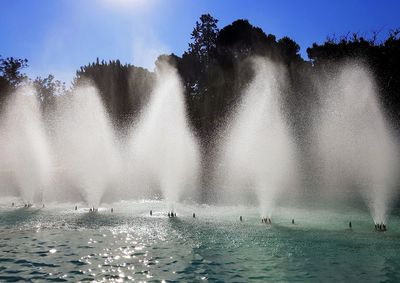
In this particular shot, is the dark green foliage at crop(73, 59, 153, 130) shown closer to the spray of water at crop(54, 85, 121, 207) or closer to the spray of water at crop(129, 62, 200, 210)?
the spray of water at crop(54, 85, 121, 207)

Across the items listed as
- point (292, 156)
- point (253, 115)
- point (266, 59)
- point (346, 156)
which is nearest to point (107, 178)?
point (253, 115)

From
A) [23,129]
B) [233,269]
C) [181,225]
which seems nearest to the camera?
[233,269]

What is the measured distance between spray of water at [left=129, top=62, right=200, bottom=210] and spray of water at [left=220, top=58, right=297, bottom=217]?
361cm

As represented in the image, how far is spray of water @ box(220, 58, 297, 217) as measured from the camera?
106 ft

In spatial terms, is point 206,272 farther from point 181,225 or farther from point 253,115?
point 253,115

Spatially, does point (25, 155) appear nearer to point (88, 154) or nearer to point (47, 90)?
point (88, 154)

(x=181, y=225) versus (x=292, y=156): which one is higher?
(x=292, y=156)

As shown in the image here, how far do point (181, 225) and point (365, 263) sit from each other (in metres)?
6.65

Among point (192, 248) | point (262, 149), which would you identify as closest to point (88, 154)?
point (262, 149)

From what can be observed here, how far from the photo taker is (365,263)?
9.81 meters

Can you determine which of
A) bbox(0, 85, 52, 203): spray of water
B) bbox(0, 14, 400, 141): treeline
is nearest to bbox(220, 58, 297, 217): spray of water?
bbox(0, 14, 400, 141): treeline

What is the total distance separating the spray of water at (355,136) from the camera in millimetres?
33500

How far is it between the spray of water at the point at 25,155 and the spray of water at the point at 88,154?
6.68 ft

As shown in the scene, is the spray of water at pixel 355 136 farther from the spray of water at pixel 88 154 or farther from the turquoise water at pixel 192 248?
the spray of water at pixel 88 154
